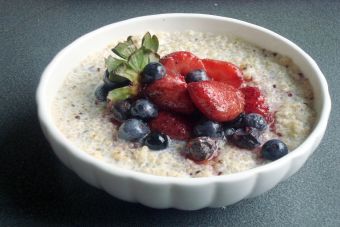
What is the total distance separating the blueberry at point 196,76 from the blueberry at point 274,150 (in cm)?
23

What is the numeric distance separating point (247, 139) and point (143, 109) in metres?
0.24

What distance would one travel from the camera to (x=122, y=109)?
1216 millimetres

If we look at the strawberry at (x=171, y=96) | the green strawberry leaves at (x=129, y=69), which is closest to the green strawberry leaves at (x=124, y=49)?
the green strawberry leaves at (x=129, y=69)

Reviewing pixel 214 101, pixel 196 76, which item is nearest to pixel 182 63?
pixel 196 76

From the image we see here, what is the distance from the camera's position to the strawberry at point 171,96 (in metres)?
1.22

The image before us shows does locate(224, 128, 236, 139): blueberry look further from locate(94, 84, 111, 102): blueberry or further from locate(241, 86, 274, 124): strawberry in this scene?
locate(94, 84, 111, 102): blueberry

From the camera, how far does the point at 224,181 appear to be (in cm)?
104

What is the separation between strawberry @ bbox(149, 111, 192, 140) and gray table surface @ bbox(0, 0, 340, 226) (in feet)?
0.57

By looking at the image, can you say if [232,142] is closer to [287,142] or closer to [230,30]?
[287,142]

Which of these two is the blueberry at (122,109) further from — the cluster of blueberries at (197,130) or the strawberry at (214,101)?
the strawberry at (214,101)

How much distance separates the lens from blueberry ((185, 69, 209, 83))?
1256mm

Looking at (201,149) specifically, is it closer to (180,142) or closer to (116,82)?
(180,142)

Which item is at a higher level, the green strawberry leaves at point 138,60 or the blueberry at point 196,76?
the green strawberry leaves at point 138,60

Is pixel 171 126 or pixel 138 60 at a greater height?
pixel 138 60
